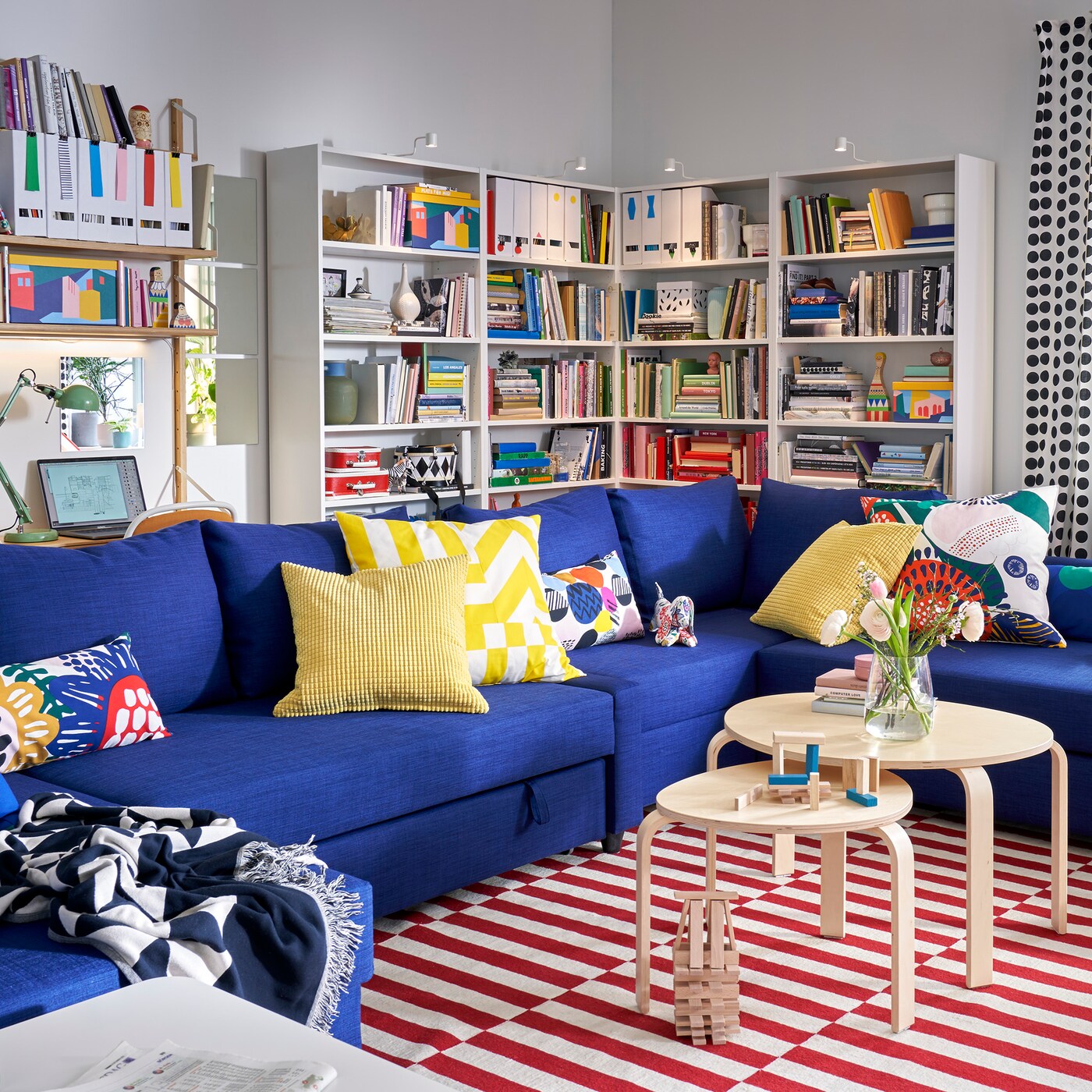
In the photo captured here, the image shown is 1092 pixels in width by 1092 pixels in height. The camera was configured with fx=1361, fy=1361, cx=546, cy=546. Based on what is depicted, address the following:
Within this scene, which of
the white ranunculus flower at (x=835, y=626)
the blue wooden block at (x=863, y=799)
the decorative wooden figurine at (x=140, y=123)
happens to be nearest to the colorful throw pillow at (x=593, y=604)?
the white ranunculus flower at (x=835, y=626)

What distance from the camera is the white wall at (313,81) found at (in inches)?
181

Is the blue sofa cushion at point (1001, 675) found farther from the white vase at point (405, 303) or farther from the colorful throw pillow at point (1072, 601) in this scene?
the white vase at point (405, 303)

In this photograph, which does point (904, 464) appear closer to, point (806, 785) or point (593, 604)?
point (593, 604)

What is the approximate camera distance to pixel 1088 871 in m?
3.39

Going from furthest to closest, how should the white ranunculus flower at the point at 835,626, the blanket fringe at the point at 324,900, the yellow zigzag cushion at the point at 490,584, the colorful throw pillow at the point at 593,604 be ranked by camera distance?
the colorful throw pillow at the point at 593,604 < the yellow zigzag cushion at the point at 490,584 < the white ranunculus flower at the point at 835,626 < the blanket fringe at the point at 324,900

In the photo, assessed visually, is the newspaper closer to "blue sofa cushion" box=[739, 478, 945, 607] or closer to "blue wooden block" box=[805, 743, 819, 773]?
"blue wooden block" box=[805, 743, 819, 773]

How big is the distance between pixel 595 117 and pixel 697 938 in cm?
505

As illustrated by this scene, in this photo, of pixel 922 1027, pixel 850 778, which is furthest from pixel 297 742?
pixel 922 1027

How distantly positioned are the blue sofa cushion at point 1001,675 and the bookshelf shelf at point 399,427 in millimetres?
1972

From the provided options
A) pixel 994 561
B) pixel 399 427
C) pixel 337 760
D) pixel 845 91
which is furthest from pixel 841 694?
pixel 845 91

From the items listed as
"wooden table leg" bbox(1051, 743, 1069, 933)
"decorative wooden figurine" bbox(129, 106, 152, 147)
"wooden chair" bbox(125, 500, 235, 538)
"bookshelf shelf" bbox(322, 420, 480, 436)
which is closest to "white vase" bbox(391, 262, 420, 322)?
"bookshelf shelf" bbox(322, 420, 480, 436)

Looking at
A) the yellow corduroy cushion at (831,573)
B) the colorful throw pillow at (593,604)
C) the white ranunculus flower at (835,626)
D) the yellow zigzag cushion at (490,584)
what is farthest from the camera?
the yellow corduroy cushion at (831,573)

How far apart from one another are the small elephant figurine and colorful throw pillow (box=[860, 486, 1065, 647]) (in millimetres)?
663

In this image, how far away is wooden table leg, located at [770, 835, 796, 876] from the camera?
3.34 m
